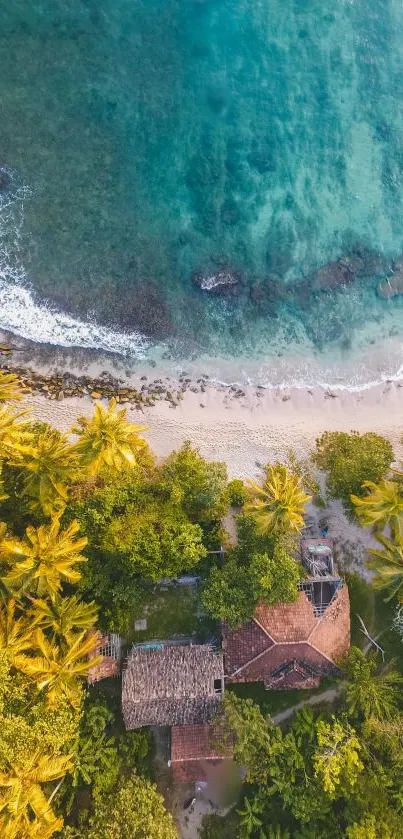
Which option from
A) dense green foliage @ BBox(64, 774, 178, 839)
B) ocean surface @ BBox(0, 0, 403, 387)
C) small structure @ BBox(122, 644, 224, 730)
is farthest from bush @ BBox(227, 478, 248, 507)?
dense green foliage @ BBox(64, 774, 178, 839)

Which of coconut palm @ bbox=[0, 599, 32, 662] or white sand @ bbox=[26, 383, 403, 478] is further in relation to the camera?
white sand @ bbox=[26, 383, 403, 478]

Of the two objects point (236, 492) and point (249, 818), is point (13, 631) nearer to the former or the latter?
point (236, 492)

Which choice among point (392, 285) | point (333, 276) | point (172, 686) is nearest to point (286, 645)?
point (172, 686)

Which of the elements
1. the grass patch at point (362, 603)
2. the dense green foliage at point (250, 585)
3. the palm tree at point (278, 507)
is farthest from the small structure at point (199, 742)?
the palm tree at point (278, 507)

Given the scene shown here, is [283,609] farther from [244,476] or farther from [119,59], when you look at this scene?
[119,59]

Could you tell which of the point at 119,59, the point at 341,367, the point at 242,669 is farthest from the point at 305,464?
the point at 119,59

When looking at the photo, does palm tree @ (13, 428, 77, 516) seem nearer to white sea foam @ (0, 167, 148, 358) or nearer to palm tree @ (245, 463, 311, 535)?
palm tree @ (245, 463, 311, 535)
